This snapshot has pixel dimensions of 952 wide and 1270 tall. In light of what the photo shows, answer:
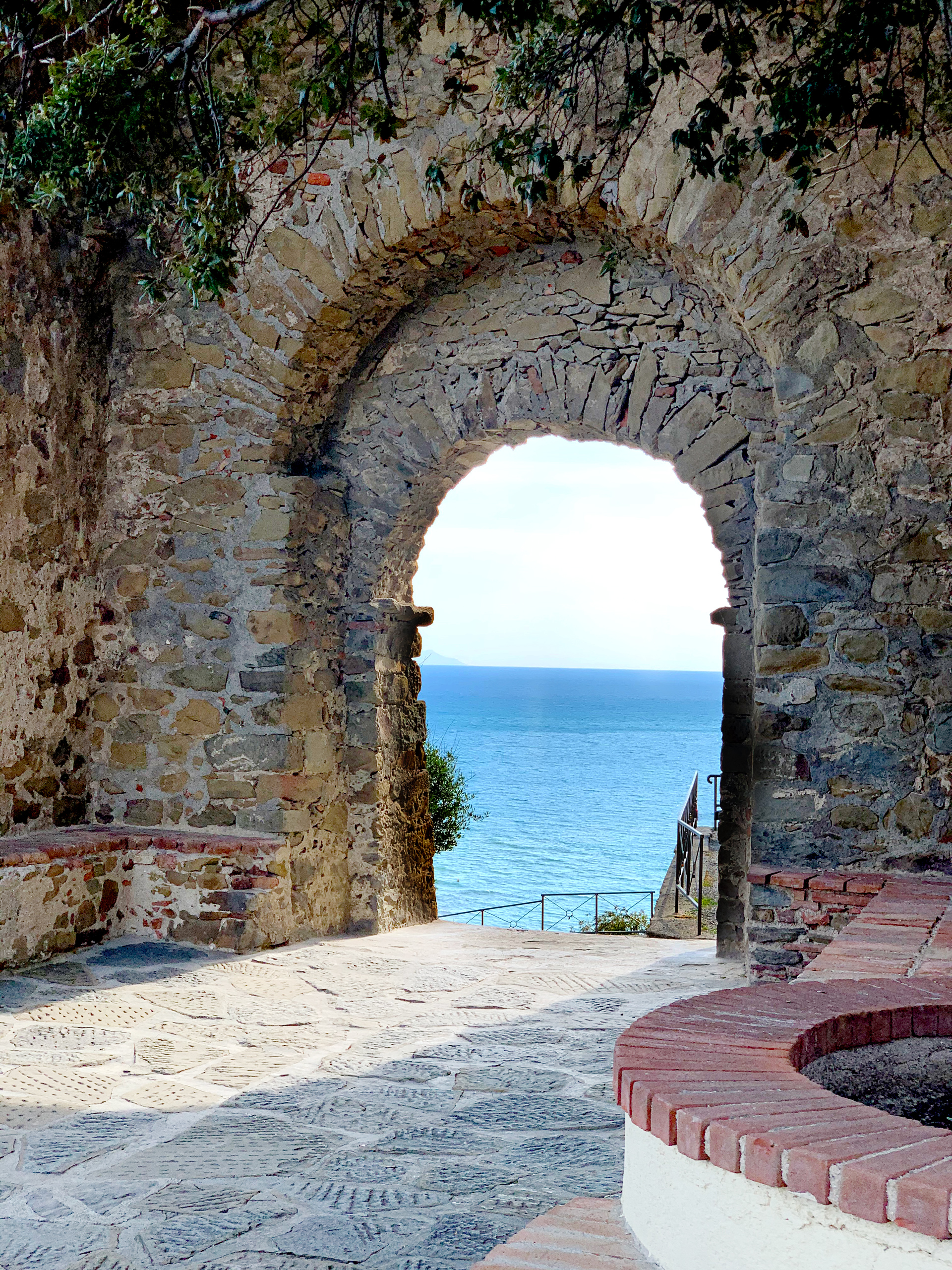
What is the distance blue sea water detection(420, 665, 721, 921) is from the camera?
96.8ft

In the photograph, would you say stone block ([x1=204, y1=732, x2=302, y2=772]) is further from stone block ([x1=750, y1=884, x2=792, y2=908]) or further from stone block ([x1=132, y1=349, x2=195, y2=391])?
stone block ([x1=750, y1=884, x2=792, y2=908])

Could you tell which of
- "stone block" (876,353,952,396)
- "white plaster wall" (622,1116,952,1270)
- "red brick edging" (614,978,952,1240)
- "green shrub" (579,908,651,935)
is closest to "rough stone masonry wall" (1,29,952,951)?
"stone block" (876,353,952,396)

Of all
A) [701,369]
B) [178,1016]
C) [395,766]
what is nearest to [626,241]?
[701,369]

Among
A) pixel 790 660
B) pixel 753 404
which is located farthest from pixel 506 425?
pixel 790 660

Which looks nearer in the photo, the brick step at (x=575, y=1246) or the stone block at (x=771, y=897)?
the brick step at (x=575, y=1246)

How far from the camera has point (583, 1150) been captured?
9.06ft

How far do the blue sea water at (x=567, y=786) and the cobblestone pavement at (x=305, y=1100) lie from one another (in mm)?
15370

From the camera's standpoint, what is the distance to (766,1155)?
4.18 feet

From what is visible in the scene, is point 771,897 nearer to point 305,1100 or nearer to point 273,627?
point 305,1100

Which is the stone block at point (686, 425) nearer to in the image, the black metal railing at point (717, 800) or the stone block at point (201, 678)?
the black metal railing at point (717, 800)

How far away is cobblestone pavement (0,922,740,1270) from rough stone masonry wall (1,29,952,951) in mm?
827

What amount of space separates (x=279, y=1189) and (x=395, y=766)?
3.29m

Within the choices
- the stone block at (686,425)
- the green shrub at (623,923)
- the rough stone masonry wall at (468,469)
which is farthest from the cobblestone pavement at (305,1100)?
the green shrub at (623,923)

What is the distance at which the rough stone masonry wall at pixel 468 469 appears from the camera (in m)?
4.14
